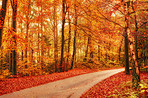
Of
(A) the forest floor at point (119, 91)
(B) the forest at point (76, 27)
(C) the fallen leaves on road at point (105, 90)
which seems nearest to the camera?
(A) the forest floor at point (119, 91)

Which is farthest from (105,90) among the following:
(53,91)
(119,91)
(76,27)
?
(76,27)

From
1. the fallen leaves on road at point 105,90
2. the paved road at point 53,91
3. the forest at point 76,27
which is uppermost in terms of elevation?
the forest at point 76,27

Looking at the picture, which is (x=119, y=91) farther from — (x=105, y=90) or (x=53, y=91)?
(x=53, y=91)

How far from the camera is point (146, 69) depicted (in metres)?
13.2

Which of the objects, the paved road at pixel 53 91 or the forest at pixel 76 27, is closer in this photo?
the paved road at pixel 53 91

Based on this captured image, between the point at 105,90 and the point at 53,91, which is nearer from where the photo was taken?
the point at 105,90

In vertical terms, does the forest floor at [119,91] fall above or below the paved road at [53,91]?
above

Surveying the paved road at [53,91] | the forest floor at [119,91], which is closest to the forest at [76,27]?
the forest floor at [119,91]

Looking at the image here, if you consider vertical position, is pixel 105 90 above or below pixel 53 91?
above

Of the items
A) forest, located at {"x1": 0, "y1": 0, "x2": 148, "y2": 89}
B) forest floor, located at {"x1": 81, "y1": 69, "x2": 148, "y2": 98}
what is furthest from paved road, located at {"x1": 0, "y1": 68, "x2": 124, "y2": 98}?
forest, located at {"x1": 0, "y1": 0, "x2": 148, "y2": 89}

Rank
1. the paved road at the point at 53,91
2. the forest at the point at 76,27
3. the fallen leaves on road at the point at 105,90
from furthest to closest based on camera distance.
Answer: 1. the forest at the point at 76,27
2. the paved road at the point at 53,91
3. the fallen leaves on road at the point at 105,90

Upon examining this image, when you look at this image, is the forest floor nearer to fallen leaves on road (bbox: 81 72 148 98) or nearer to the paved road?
fallen leaves on road (bbox: 81 72 148 98)

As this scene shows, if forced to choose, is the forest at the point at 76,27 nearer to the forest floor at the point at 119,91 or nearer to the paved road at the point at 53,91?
the forest floor at the point at 119,91

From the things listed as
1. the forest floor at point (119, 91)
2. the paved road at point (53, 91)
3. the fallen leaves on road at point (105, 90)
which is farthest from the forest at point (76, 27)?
the paved road at point (53, 91)
